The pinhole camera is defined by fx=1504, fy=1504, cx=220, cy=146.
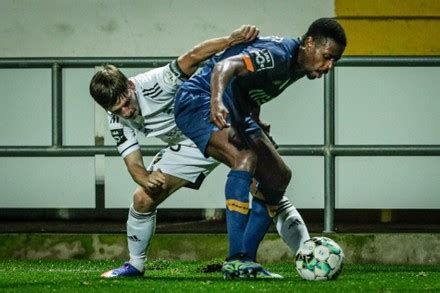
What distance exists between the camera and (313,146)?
10.2m

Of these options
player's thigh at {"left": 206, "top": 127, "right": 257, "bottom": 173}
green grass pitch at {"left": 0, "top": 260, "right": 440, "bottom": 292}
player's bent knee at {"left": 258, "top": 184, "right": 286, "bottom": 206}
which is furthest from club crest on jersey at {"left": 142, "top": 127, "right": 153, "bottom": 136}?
green grass pitch at {"left": 0, "top": 260, "right": 440, "bottom": 292}

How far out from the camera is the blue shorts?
8219 millimetres

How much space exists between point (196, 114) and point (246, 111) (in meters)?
0.34

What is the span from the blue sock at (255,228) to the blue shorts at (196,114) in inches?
18.8

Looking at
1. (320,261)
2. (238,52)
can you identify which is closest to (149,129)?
(238,52)

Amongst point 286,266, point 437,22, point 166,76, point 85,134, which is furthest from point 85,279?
point 437,22

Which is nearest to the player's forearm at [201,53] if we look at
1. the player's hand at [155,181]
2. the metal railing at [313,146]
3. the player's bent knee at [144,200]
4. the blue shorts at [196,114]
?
the blue shorts at [196,114]

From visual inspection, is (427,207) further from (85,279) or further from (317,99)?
(85,279)

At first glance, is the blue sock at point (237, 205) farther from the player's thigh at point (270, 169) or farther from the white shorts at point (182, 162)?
the white shorts at point (182, 162)

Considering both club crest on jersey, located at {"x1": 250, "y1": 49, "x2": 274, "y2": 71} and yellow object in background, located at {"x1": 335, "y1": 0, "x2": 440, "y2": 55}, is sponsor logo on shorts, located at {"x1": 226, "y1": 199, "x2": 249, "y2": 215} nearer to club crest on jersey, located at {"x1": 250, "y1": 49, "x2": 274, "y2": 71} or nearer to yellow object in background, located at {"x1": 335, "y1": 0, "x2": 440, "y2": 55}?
club crest on jersey, located at {"x1": 250, "y1": 49, "x2": 274, "y2": 71}

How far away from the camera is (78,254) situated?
10336 millimetres

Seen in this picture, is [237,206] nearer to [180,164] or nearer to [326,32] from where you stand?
[180,164]

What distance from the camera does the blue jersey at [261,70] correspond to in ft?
26.5

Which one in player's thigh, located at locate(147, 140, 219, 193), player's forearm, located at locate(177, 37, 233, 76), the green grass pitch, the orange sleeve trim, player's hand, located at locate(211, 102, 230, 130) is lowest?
the green grass pitch
